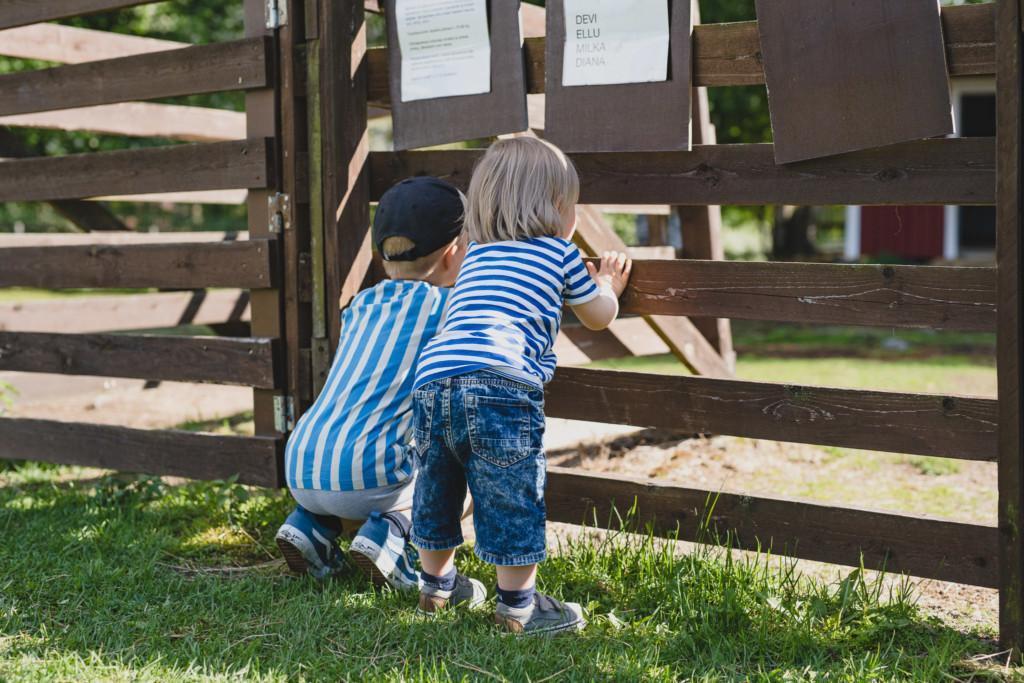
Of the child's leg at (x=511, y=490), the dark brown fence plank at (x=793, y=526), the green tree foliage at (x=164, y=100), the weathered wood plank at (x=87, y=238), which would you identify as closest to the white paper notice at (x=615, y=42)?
the child's leg at (x=511, y=490)

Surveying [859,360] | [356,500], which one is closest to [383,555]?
[356,500]

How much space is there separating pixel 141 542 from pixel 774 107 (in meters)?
2.72

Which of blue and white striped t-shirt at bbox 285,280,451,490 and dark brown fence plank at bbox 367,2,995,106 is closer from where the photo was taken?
dark brown fence plank at bbox 367,2,995,106

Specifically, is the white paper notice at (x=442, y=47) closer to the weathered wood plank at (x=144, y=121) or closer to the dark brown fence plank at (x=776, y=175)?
the dark brown fence plank at (x=776, y=175)

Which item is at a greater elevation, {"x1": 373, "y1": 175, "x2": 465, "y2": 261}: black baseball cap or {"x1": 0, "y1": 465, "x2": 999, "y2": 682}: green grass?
{"x1": 373, "y1": 175, "x2": 465, "y2": 261}: black baseball cap

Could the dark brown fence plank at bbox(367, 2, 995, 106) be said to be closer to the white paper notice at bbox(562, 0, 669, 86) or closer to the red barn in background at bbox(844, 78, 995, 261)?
the white paper notice at bbox(562, 0, 669, 86)

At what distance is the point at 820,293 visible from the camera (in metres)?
3.35

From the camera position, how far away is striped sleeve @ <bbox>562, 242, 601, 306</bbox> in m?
3.16

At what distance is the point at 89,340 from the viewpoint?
4.72 meters

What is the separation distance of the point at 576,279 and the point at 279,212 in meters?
1.50

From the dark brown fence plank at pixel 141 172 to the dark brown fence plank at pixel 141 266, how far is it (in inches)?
9.6

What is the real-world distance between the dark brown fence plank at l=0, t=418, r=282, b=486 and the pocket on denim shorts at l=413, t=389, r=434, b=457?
1.28 meters

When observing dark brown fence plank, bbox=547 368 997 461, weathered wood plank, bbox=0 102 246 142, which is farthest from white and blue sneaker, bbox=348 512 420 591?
weathered wood plank, bbox=0 102 246 142

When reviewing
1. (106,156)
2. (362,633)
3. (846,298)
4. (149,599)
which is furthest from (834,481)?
(106,156)
